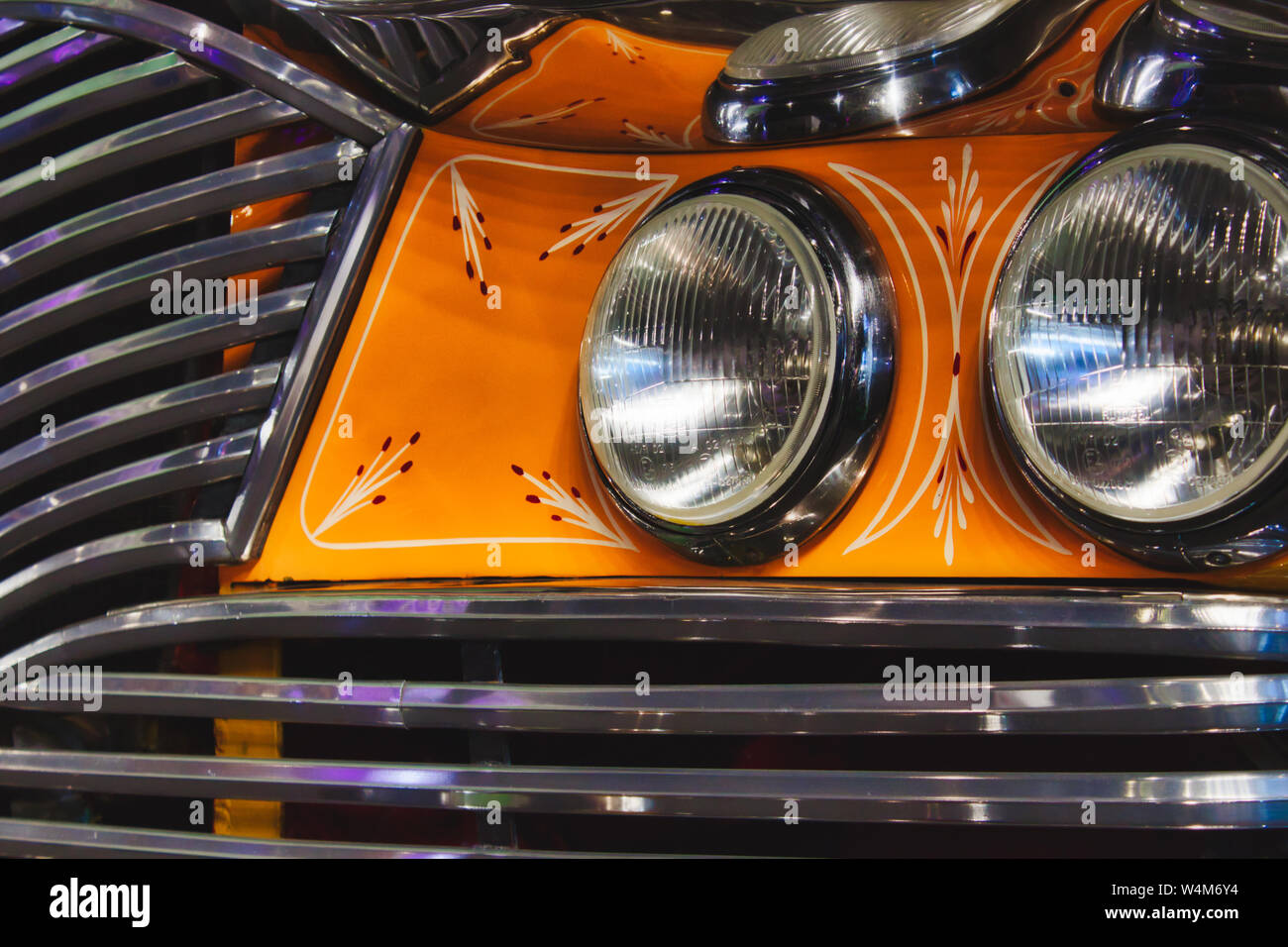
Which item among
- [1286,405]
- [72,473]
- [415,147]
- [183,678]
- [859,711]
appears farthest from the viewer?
[72,473]

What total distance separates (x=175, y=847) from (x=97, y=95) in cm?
94

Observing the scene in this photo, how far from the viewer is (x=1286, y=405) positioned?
73 cm

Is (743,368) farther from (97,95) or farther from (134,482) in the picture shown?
(97,95)

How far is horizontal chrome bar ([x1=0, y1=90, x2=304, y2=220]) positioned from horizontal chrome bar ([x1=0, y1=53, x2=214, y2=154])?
39 mm

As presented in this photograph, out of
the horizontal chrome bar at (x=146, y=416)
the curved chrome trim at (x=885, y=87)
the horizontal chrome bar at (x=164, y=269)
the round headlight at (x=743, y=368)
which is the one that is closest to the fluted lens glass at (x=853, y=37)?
the curved chrome trim at (x=885, y=87)

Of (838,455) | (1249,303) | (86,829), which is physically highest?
(1249,303)

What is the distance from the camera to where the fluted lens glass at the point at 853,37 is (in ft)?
2.94

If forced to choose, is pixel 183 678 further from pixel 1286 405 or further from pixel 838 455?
pixel 1286 405

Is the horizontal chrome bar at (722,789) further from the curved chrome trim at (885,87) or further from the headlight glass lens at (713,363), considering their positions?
the curved chrome trim at (885,87)

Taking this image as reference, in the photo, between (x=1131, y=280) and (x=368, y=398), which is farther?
(x=368, y=398)

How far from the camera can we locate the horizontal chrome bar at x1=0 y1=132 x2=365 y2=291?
1.19 metres

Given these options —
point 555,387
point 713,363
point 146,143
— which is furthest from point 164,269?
point 713,363

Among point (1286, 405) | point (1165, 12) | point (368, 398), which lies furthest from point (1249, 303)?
point (368, 398)

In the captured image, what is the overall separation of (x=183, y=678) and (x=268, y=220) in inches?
22.6
